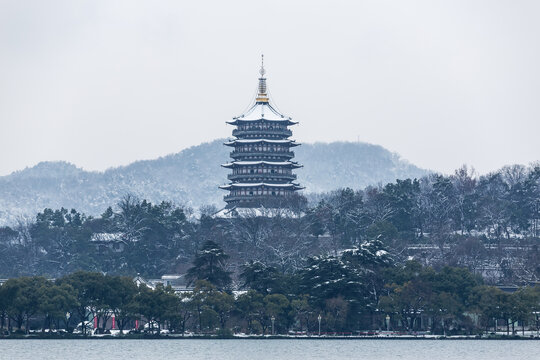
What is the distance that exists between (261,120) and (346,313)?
50018mm

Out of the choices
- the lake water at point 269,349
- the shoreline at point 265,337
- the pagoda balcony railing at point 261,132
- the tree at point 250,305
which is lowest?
the lake water at point 269,349

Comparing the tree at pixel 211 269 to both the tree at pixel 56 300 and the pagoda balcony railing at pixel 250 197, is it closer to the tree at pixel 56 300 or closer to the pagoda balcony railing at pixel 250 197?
the tree at pixel 56 300

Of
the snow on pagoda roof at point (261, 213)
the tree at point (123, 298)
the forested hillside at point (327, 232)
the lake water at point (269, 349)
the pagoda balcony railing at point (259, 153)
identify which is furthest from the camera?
the pagoda balcony railing at point (259, 153)

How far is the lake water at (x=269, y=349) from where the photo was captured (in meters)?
82.8

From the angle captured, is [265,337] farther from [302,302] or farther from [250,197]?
[250,197]

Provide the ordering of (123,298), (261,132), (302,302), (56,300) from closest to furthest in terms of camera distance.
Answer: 1. (56,300)
2. (302,302)
3. (123,298)
4. (261,132)

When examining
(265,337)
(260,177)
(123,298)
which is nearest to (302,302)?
(265,337)

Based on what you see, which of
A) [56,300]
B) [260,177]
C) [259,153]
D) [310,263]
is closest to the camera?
[56,300]

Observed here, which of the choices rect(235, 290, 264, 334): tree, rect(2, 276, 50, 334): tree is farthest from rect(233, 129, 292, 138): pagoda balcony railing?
rect(2, 276, 50, 334): tree

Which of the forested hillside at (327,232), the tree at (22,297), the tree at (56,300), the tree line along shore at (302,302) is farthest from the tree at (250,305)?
the forested hillside at (327,232)

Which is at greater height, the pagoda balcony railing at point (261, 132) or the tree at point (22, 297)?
the pagoda balcony railing at point (261, 132)

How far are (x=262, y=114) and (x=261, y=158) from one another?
4891mm

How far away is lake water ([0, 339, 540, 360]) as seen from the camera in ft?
271

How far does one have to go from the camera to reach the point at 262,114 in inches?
5635
